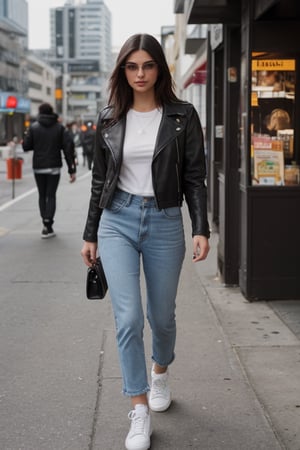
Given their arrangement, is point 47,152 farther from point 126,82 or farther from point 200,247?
point 200,247

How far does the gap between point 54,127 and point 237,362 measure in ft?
21.7

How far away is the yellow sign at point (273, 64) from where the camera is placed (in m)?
6.46

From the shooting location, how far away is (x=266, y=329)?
579 cm

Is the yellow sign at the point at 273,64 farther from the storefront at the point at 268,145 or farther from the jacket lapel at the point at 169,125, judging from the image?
the jacket lapel at the point at 169,125

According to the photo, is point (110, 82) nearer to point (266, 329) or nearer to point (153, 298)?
point (153, 298)

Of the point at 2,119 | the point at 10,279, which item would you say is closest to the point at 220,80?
the point at 10,279

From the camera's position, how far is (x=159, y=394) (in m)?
4.08

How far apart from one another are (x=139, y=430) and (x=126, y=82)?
5.54 feet

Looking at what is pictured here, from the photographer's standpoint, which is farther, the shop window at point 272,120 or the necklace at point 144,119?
the shop window at point 272,120

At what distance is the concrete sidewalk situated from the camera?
3.80m

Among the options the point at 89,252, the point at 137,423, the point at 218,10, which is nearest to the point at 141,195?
the point at 89,252

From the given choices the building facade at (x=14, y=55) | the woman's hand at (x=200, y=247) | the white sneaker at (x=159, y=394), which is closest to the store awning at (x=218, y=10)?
the woman's hand at (x=200, y=247)

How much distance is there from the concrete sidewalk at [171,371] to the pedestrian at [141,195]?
430 millimetres

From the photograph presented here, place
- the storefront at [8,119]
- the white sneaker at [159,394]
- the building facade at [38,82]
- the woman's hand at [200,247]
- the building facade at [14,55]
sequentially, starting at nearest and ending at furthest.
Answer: the woman's hand at [200,247], the white sneaker at [159,394], the storefront at [8,119], the building facade at [14,55], the building facade at [38,82]
